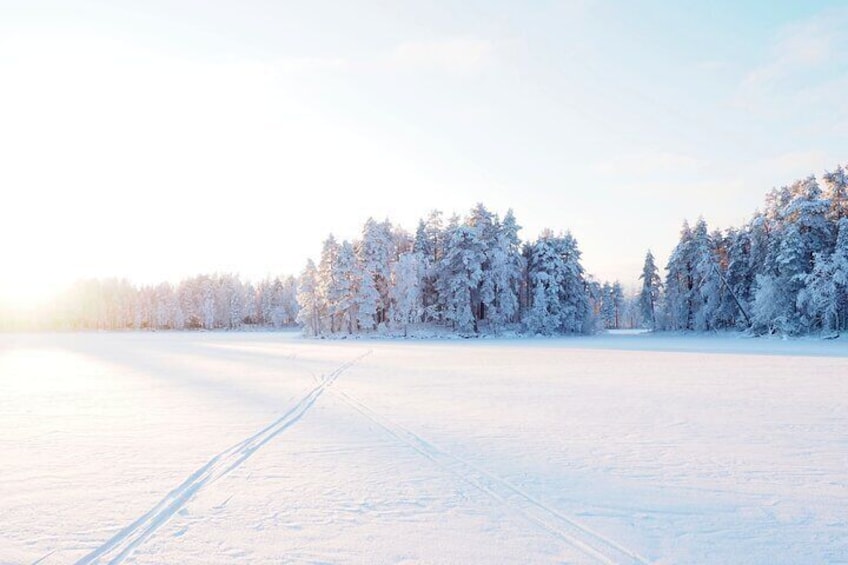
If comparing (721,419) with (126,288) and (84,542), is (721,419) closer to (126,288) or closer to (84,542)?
(84,542)

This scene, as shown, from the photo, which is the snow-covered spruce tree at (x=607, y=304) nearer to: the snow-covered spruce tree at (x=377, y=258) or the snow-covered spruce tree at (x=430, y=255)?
the snow-covered spruce tree at (x=430, y=255)

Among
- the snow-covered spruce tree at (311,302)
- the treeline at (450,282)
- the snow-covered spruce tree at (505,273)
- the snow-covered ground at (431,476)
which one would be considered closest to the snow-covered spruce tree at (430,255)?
the treeline at (450,282)

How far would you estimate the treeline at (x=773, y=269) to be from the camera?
4634 cm

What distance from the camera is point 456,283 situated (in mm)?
61875

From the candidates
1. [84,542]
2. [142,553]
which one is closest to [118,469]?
[84,542]

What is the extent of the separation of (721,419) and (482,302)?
52435 millimetres

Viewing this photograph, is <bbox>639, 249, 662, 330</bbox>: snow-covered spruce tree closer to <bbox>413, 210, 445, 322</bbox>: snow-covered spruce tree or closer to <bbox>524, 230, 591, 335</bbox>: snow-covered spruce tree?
<bbox>524, 230, 591, 335</bbox>: snow-covered spruce tree

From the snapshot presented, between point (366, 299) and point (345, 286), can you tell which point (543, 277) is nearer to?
point (366, 299)

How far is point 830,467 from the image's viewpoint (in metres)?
8.26

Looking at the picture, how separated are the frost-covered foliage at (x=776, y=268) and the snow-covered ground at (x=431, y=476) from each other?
36.5m

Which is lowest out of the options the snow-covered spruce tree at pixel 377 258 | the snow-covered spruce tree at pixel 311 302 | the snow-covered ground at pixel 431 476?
the snow-covered ground at pixel 431 476

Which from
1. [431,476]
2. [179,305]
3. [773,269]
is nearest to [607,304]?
[773,269]

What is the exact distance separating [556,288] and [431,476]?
5729 cm

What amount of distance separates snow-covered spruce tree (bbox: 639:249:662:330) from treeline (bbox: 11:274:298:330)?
62.1 meters
